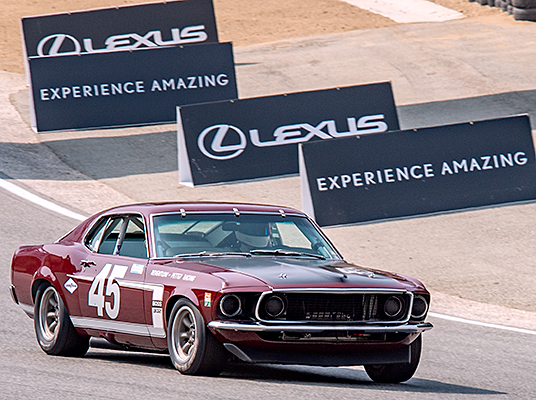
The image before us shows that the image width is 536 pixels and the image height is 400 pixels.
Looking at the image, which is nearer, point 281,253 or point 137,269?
point 137,269

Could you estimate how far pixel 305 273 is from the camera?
270 inches

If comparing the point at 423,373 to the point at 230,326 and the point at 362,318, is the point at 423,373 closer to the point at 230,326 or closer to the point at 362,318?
the point at 362,318

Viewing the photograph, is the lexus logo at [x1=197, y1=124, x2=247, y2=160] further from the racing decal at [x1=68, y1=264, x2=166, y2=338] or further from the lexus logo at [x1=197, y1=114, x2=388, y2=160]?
the racing decal at [x1=68, y1=264, x2=166, y2=338]

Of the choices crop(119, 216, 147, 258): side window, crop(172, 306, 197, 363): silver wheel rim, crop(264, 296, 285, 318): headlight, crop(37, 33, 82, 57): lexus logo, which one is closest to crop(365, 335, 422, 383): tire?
crop(264, 296, 285, 318): headlight

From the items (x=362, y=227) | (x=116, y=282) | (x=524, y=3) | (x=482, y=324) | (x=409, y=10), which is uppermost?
(x=116, y=282)

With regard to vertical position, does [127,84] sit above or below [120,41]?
below

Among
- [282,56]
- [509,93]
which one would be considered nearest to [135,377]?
[509,93]

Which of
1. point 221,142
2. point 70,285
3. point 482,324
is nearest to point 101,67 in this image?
point 221,142

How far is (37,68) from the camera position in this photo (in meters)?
20.6

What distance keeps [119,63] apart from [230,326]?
15.6 metres

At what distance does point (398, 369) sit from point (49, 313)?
313 cm

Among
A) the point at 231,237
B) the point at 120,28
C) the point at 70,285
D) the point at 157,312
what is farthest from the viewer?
the point at 120,28

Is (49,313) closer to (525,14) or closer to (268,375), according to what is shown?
(268,375)

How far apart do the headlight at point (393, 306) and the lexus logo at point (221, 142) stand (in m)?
10.9
